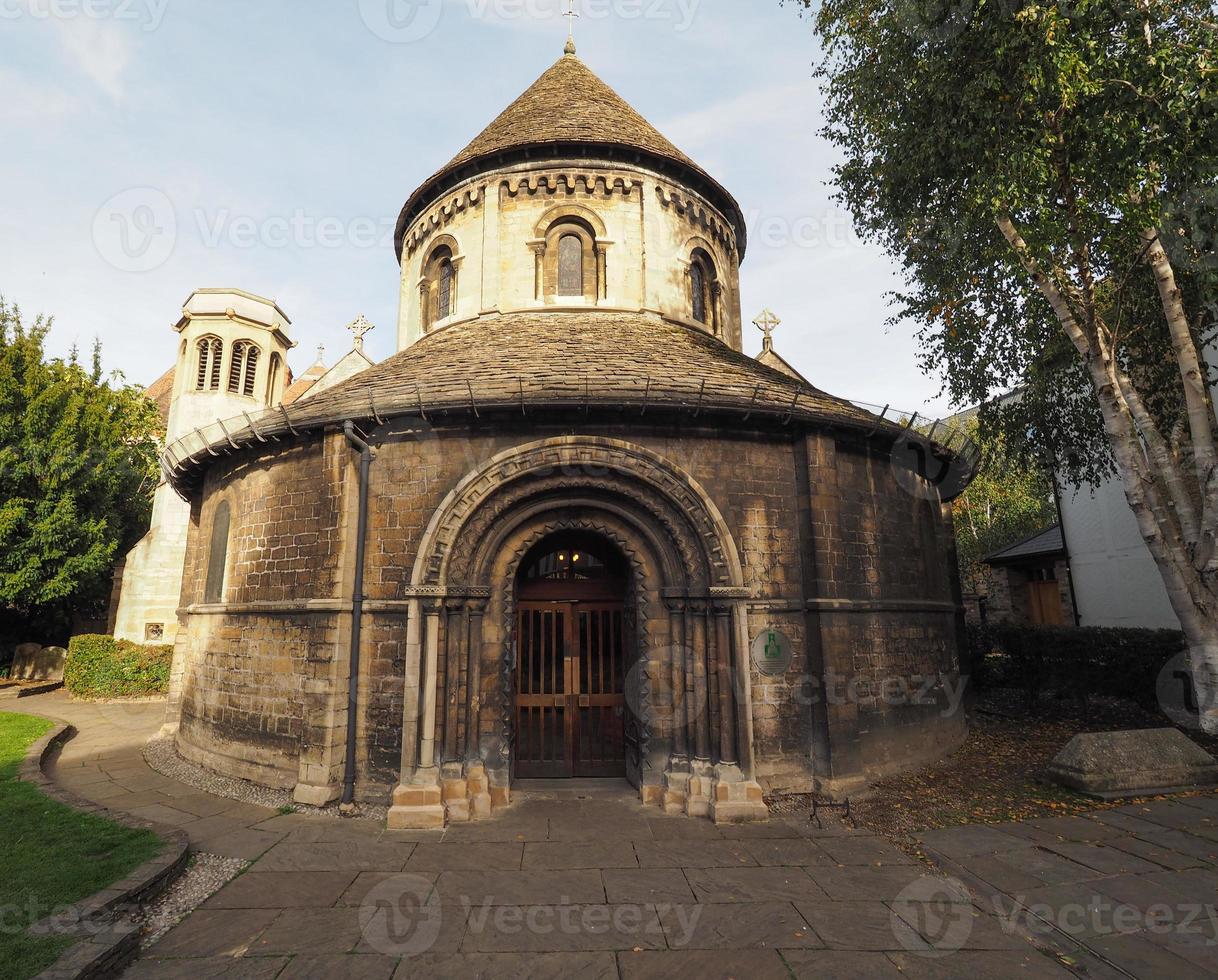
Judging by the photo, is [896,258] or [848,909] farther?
[896,258]

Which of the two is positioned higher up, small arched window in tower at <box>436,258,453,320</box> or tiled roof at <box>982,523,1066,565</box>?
small arched window in tower at <box>436,258,453,320</box>

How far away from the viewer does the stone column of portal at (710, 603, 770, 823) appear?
7449 millimetres

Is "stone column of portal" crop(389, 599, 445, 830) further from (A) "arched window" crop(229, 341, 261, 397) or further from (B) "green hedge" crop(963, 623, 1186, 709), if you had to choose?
(A) "arched window" crop(229, 341, 261, 397)

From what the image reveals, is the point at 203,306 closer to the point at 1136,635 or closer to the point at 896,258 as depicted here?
the point at 896,258

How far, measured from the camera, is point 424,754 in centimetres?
759

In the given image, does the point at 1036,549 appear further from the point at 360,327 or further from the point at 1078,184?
the point at 360,327

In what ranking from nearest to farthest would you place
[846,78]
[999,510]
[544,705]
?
[544,705], [846,78], [999,510]

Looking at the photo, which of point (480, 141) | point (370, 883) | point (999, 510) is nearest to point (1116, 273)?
point (480, 141)

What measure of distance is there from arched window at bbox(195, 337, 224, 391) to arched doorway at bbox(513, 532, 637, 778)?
20.5 m

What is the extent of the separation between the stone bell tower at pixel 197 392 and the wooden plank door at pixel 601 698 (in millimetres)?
18598

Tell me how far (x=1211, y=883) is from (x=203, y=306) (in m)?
Answer: 29.5

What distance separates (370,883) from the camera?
229 inches
